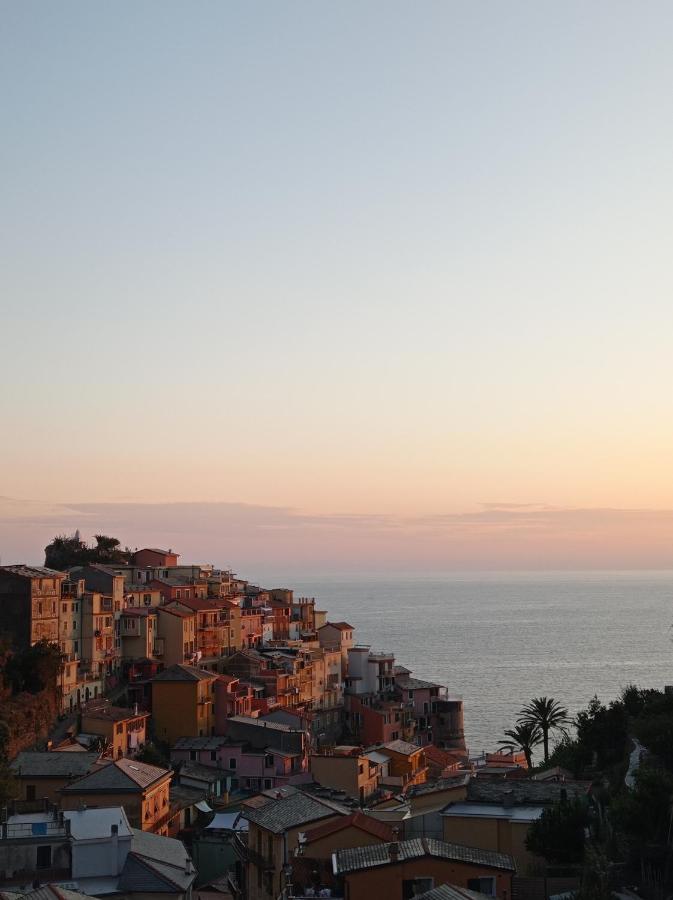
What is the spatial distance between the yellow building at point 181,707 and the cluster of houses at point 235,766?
0.41 ft

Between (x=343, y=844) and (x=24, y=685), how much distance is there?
3597 centimetres

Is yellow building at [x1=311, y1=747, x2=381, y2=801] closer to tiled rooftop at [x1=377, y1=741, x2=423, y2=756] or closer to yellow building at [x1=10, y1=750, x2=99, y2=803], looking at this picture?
tiled rooftop at [x1=377, y1=741, x2=423, y2=756]

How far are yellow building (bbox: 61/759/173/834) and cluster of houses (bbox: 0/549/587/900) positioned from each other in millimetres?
97

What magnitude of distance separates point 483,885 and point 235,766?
3944 centimetres

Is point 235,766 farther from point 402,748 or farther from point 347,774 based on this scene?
point 347,774

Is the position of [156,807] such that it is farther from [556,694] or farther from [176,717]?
[556,694]

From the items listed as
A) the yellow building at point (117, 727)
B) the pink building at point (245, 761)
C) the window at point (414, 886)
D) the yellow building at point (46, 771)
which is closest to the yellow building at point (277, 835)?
the window at point (414, 886)

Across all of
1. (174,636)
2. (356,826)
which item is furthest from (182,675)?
(356,826)

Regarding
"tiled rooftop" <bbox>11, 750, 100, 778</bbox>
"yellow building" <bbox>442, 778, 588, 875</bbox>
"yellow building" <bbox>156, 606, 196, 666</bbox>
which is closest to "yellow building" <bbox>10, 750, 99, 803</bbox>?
"tiled rooftop" <bbox>11, 750, 100, 778</bbox>

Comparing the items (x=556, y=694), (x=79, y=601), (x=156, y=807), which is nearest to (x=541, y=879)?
(x=156, y=807)

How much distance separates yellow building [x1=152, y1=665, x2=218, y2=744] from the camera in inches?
2721

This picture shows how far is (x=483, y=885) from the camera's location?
26.9 meters

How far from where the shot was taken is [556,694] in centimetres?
11681

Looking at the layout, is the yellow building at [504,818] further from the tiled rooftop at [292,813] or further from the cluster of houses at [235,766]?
the tiled rooftop at [292,813]
